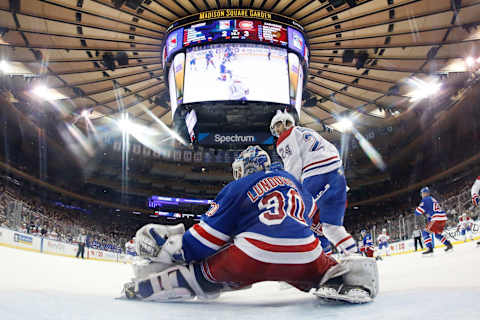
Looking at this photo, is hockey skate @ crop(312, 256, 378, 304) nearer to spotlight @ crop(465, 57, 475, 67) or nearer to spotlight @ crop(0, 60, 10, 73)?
spotlight @ crop(465, 57, 475, 67)

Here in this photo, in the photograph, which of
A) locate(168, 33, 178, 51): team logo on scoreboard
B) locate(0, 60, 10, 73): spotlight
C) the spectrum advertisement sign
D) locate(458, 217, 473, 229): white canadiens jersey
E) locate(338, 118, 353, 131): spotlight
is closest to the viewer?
locate(168, 33, 178, 51): team logo on scoreboard

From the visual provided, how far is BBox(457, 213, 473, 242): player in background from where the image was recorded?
12.3m

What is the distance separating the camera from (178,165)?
33719mm

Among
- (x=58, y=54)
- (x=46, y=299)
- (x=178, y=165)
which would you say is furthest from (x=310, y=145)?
(x=178, y=165)

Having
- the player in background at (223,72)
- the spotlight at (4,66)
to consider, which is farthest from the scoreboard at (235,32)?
the spotlight at (4,66)

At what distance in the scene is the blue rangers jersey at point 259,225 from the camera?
7.99 feet

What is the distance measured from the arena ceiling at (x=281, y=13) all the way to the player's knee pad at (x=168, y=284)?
9.01m

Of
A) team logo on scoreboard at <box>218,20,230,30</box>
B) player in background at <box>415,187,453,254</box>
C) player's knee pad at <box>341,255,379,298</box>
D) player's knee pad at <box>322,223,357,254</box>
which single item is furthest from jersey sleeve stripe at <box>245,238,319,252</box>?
team logo on scoreboard at <box>218,20,230,30</box>

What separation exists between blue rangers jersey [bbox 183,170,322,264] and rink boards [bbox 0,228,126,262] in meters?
11.2

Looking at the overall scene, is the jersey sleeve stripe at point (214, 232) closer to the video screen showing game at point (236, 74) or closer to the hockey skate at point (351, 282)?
the hockey skate at point (351, 282)

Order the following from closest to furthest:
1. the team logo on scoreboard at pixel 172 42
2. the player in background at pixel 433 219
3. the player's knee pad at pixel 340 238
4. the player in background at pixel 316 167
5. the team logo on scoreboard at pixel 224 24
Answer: the player's knee pad at pixel 340 238, the player in background at pixel 316 167, the player in background at pixel 433 219, the team logo on scoreboard at pixel 224 24, the team logo on scoreboard at pixel 172 42

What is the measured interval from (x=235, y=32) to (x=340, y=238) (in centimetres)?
777

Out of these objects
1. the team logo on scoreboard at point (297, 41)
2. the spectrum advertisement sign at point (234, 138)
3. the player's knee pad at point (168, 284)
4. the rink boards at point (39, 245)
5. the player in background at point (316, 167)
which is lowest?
the rink boards at point (39, 245)

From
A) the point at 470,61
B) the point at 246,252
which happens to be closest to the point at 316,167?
the point at 246,252
